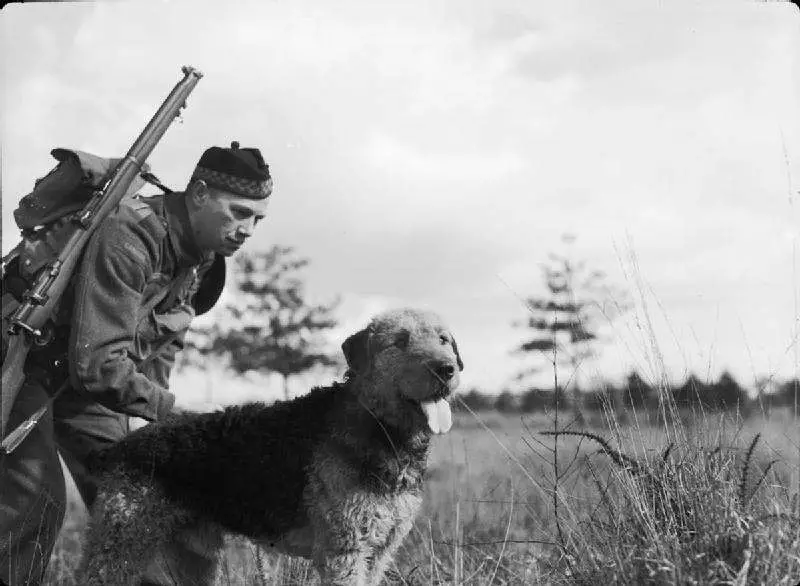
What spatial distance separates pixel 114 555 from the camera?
14.8 feet

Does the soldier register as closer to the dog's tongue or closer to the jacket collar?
the jacket collar

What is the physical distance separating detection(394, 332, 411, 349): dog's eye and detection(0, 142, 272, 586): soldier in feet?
4.31

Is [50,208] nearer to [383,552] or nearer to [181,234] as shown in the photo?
[181,234]

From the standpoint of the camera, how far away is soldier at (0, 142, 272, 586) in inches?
192

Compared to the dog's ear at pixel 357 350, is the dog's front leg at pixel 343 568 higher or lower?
lower

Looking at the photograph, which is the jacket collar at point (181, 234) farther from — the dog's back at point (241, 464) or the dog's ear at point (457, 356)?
the dog's ear at point (457, 356)

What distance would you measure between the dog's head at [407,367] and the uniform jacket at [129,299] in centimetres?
128

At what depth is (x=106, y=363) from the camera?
4.82 metres

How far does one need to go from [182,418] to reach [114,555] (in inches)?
30.4

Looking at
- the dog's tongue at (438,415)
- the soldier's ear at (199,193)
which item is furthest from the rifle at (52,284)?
the dog's tongue at (438,415)

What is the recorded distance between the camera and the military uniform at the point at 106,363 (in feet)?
16.0

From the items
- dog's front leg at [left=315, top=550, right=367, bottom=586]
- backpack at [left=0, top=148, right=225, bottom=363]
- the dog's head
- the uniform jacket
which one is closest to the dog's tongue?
the dog's head

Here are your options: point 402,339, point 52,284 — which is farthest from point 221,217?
point 402,339

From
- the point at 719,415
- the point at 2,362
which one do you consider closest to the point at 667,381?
the point at 719,415
